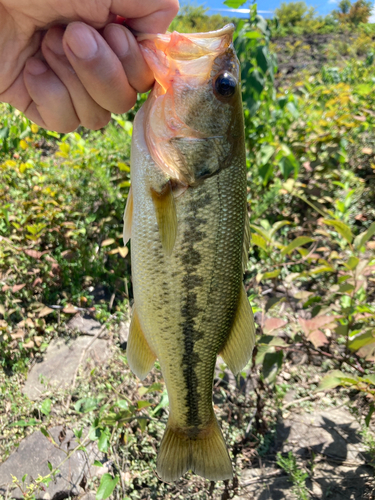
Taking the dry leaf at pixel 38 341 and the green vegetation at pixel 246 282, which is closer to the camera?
the green vegetation at pixel 246 282

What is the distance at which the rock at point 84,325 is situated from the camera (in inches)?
135

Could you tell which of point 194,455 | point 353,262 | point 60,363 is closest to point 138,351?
point 194,455

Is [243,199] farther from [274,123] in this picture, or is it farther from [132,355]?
[274,123]

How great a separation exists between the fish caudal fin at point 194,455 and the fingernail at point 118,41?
1.68 m

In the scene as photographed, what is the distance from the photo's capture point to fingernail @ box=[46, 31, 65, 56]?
1.67 metres

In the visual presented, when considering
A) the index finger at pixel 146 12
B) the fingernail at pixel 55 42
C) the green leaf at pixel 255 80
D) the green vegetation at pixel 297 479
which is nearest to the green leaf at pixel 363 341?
the green vegetation at pixel 297 479

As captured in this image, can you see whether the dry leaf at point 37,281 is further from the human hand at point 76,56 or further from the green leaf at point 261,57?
the green leaf at point 261,57

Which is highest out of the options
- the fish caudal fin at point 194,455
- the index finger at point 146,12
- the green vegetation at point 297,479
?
the index finger at point 146,12

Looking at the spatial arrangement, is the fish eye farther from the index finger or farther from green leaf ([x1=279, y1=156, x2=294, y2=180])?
green leaf ([x1=279, y1=156, x2=294, y2=180])

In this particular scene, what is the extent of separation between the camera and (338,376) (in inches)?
79.6

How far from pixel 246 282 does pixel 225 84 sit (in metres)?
2.62

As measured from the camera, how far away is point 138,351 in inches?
64.0

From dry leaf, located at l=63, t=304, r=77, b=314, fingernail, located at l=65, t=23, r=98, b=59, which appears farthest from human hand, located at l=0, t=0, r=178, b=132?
dry leaf, located at l=63, t=304, r=77, b=314

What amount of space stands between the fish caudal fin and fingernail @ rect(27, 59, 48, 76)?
1.81 meters
